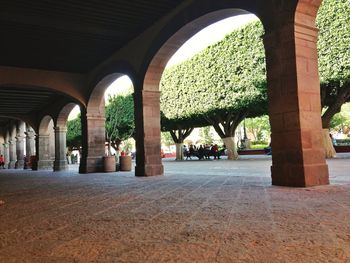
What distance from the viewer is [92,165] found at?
1160cm

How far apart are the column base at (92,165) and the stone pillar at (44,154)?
6.64 metres

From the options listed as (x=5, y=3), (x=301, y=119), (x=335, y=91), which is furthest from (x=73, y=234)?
(x=335, y=91)

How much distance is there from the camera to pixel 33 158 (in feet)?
59.4

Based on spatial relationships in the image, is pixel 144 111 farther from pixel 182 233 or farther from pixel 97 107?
pixel 182 233

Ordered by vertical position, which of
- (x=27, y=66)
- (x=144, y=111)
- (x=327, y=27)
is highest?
(x=327, y=27)

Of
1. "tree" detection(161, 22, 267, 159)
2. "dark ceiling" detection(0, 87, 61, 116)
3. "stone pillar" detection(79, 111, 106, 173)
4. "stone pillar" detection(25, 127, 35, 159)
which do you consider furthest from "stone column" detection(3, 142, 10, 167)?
"stone pillar" detection(79, 111, 106, 173)

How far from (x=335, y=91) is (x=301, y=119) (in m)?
9.11

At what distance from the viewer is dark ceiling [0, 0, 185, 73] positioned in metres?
6.54

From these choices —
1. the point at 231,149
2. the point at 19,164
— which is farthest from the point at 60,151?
the point at 19,164

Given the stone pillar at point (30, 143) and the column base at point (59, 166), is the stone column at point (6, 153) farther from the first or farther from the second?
the column base at point (59, 166)

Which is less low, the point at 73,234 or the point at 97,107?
the point at 97,107

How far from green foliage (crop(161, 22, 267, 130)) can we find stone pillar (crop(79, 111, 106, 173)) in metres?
5.70

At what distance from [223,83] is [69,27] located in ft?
28.0

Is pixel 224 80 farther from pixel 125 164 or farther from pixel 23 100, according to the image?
pixel 23 100
